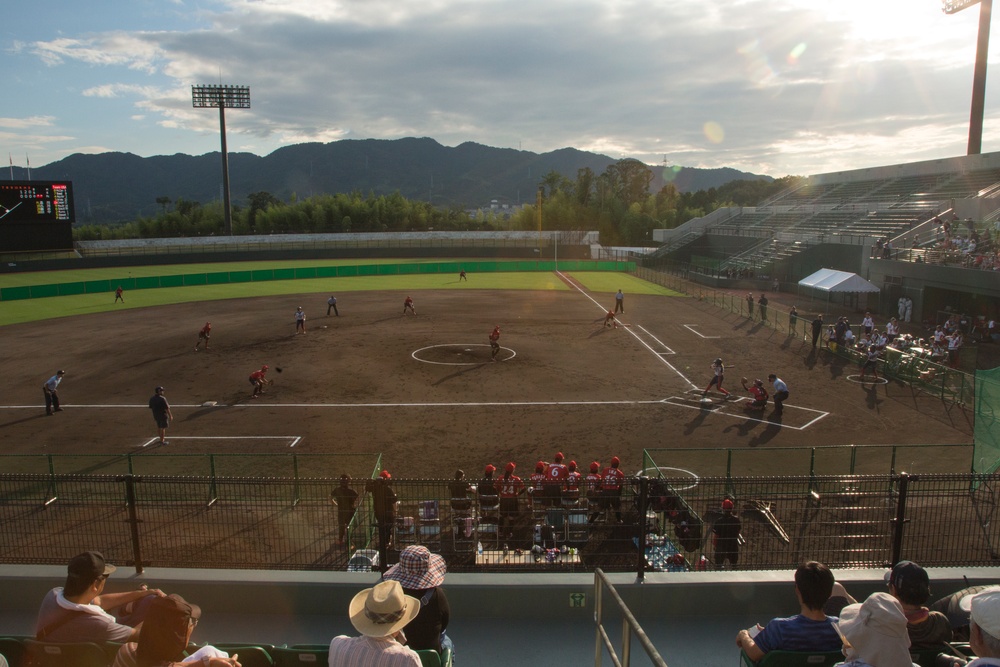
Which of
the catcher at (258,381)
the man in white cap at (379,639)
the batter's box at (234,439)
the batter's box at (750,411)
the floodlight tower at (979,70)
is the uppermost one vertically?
the floodlight tower at (979,70)

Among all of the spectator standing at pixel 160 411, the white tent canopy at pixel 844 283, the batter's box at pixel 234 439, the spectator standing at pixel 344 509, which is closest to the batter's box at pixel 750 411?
the batter's box at pixel 234 439

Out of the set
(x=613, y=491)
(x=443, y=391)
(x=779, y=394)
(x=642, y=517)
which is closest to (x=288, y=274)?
(x=443, y=391)

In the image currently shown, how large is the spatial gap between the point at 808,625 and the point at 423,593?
2876mm

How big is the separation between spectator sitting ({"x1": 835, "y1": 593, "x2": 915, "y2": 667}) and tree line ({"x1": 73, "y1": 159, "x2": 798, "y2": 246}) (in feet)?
358

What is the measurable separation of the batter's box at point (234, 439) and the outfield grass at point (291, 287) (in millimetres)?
27848

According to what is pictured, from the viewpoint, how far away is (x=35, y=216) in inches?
1598

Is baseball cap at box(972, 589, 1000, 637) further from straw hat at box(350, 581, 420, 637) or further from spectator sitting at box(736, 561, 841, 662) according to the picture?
straw hat at box(350, 581, 420, 637)

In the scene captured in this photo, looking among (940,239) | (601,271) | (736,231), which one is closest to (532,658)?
(940,239)

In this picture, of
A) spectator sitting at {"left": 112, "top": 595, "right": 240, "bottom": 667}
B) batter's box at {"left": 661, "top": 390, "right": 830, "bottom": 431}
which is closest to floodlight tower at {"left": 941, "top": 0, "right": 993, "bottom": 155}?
batter's box at {"left": 661, "top": 390, "right": 830, "bottom": 431}

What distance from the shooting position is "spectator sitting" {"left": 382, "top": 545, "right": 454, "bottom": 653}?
5.27 meters

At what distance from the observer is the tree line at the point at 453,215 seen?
368 feet

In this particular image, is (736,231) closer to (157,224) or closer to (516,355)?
(516,355)

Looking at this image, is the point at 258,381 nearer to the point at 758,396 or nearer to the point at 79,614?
the point at 758,396

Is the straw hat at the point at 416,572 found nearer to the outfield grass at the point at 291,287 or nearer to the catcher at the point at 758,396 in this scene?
the catcher at the point at 758,396
